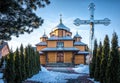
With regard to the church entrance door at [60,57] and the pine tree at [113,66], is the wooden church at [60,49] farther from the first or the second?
the pine tree at [113,66]

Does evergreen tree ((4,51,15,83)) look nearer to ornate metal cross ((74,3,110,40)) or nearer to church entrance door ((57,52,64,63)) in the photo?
ornate metal cross ((74,3,110,40))

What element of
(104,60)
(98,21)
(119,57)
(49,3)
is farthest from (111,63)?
(98,21)

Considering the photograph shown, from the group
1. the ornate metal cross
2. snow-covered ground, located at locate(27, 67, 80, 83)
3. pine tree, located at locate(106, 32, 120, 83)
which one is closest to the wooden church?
the ornate metal cross

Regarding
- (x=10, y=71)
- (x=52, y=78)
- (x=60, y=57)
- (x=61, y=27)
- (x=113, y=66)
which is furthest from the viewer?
(x=61, y=27)

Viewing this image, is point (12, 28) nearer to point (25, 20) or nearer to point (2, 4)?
point (25, 20)

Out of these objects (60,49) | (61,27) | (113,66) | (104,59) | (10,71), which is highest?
(61,27)

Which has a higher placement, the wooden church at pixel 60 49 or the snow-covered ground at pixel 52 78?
the wooden church at pixel 60 49

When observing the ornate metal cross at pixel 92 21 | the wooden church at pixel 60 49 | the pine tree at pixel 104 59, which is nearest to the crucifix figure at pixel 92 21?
the ornate metal cross at pixel 92 21

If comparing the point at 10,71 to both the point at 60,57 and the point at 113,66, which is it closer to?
the point at 113,66

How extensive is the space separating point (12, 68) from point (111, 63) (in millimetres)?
7736

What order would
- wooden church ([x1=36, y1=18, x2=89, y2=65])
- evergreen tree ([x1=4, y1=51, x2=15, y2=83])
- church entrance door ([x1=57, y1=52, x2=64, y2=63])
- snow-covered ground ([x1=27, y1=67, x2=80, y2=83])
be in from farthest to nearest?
church entrance door ([x1=57, y1=52, x2=64, y2=63])
wooden church ([x1=36, y1=18, x2=89, y2=65])
snow-covered ground ([x1=27, y1=67, x2=80, y2=83])
evergreen tree ([x1=4, y1=51, x2=15, y2=83])

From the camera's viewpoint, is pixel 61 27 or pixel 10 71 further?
pixel 61 27

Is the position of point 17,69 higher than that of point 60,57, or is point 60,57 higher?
point 60,57

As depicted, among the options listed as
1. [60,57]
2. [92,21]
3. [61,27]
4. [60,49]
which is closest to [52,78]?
[92,21]
